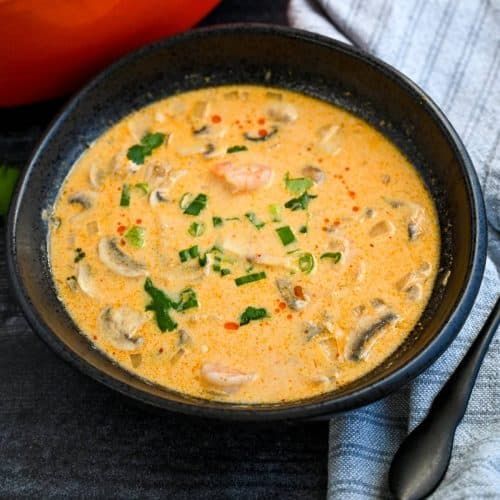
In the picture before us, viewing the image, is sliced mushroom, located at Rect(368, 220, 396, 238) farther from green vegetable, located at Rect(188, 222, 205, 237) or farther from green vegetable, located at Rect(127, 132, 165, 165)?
green vegetable, located at Rect(127, 132, 165, 165)

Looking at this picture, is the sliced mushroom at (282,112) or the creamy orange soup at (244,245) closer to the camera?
the creamy orange soup at (244,245)

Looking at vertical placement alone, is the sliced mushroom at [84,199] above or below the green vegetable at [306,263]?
below

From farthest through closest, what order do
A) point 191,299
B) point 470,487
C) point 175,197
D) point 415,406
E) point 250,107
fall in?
point 250,107 → point 175,197 → point 191,299 → point 415,406 → point 470,487

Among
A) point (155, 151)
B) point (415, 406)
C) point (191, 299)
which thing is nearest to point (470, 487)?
point (415, 406)

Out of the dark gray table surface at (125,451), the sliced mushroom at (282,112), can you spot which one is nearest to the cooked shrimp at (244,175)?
the sliced mushroom at (282,112)

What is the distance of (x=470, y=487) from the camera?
1998 mm

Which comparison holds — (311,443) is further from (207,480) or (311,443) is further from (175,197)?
(175,197)

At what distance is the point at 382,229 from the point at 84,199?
87cm

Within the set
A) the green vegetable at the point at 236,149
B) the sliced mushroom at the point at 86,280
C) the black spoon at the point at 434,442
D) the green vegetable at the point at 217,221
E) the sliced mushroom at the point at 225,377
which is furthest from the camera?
the green vegetable at the point at 236,149

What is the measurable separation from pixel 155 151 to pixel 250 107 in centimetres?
34

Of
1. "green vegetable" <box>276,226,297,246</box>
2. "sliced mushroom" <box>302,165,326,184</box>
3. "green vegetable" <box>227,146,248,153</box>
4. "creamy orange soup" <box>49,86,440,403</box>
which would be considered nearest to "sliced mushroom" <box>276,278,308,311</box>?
"creamy orange soup" <box>49,86,440,403</box>

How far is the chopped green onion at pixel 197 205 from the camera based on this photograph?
253 centimetres

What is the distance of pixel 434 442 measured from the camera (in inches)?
81.0

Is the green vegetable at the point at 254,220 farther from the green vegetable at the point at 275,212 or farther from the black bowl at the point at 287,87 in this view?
the black bowl at the point at 287,87
